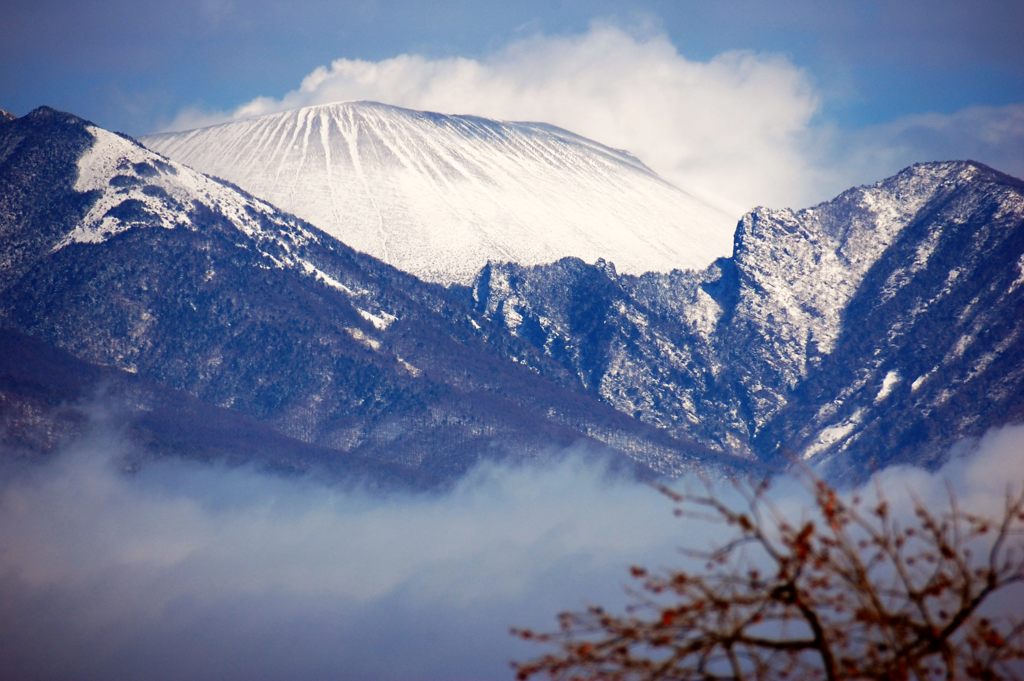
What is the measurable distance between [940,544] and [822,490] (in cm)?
164

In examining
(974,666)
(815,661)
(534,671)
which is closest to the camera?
(534,671)

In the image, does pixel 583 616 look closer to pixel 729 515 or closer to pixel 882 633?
pixel 729 515

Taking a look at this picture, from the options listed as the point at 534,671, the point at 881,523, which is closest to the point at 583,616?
the point at 534,671

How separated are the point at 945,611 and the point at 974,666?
2.44ft

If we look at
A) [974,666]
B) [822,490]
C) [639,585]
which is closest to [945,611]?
[974,666]

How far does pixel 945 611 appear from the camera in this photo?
21391 mm

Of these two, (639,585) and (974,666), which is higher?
(639,585)

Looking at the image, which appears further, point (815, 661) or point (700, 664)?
point (815, 661)

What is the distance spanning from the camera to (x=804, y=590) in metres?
21.0

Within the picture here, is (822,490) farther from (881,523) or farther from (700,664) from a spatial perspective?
(700,664)

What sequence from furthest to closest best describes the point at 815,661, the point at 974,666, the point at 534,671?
the point at 815,661, the point at 974,666, the point at 534,671

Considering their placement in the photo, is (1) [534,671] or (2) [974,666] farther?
(2) [974,666]

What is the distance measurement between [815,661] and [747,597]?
2.55m

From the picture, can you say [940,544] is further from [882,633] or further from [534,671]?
[534,671]
